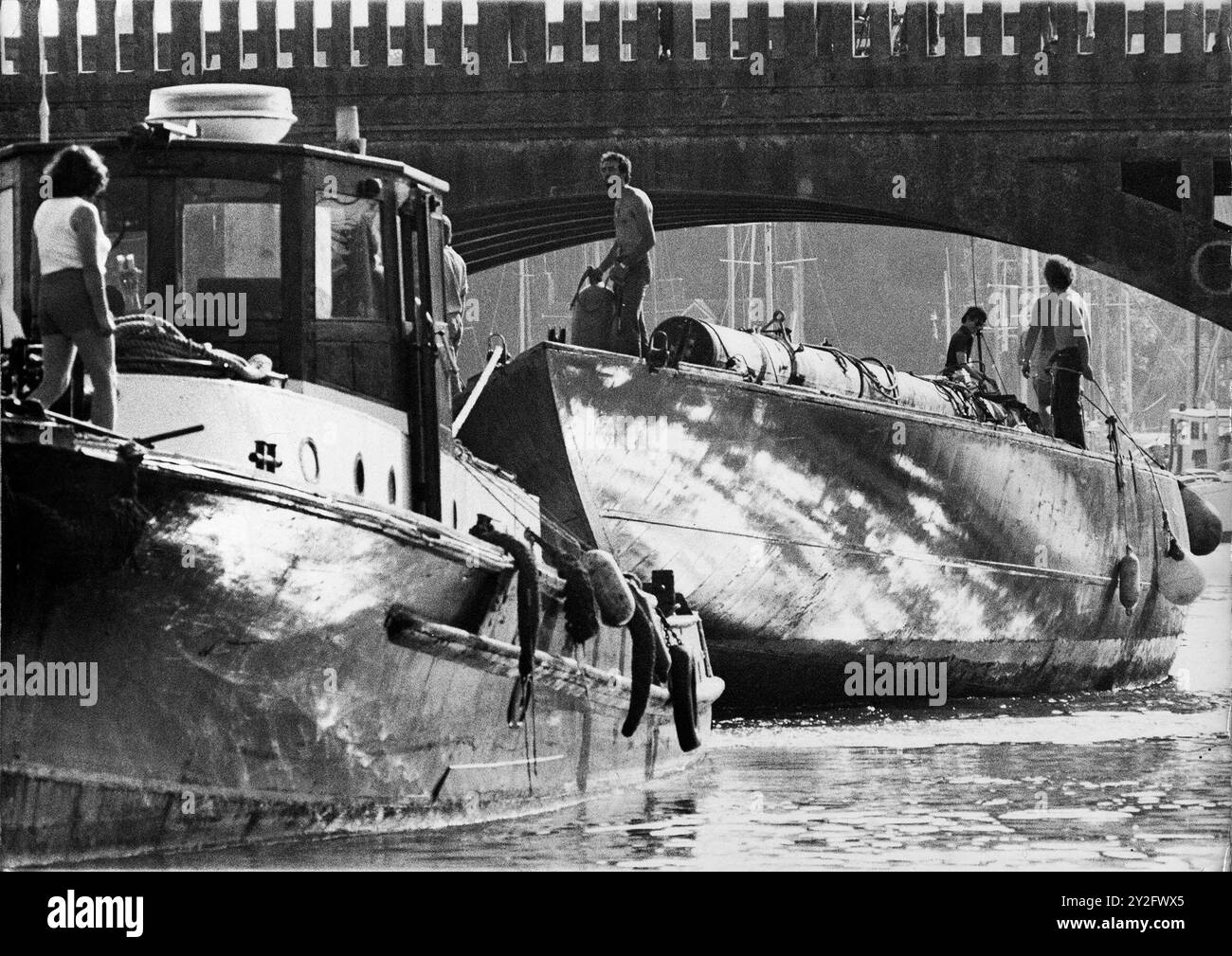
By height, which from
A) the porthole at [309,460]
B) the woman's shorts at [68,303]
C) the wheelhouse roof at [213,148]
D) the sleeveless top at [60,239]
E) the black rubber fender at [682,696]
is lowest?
the black rubber fender at [682,696]

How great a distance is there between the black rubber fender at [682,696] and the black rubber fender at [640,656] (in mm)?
1088

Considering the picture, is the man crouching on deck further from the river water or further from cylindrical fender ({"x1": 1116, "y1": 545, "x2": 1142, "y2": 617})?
cylindrical fender ({"x1": 1116, "y1": 545, "x2": 1142, "y2": 617})

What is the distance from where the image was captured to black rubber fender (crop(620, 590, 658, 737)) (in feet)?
38.7

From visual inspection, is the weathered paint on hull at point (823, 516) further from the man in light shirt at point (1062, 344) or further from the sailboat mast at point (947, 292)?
the sailboat mast at point (947, 292)

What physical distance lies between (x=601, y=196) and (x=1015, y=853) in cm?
938

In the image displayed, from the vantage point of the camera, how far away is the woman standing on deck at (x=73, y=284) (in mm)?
7551

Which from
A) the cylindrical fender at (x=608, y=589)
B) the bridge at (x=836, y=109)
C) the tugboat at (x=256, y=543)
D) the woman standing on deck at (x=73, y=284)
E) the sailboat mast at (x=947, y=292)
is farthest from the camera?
the sailboat mast at (x=947, y=292)

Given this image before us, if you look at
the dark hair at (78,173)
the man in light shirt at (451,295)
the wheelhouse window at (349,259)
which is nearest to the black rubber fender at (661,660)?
the man in light shirt at (451,295)

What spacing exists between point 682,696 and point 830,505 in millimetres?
3539

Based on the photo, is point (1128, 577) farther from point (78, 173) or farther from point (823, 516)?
point (78, 173)

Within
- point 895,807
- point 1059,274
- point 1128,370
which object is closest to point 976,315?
point 1059,274

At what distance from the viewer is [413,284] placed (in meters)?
9.49

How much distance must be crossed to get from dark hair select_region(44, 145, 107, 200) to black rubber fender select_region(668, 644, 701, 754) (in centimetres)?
620

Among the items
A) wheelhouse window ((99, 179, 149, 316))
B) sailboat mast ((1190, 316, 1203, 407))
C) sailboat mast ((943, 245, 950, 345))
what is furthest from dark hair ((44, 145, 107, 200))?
sailboat mast ((943, 245, 950, 345))
